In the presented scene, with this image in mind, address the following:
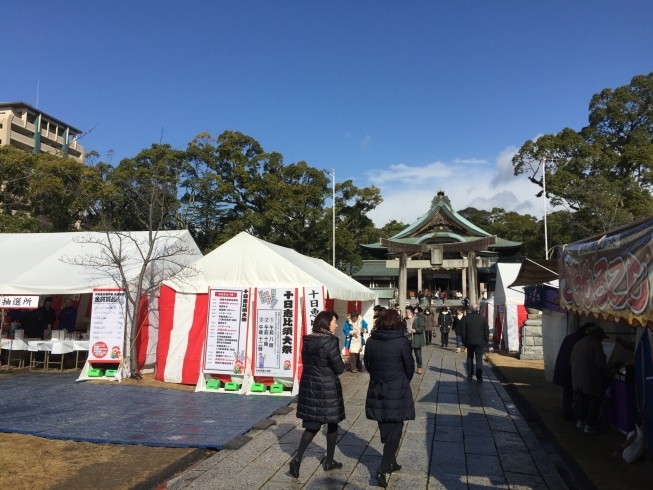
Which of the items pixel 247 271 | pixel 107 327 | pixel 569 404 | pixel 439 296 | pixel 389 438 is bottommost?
pixel 569 404

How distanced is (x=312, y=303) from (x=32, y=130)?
5097 cm

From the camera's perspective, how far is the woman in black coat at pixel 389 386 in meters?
4.14

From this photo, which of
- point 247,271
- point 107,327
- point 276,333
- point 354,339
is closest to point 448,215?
point 354,339

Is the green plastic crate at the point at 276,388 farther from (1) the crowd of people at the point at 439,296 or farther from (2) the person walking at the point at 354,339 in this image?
(1) the crowd of people at the point at 439,296

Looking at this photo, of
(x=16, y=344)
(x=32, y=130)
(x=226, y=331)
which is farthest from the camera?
(x=32, y=130)

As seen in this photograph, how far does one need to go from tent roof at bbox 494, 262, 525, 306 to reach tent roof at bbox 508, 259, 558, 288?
6748 mm

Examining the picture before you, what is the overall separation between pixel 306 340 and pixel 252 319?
4535 millimetres

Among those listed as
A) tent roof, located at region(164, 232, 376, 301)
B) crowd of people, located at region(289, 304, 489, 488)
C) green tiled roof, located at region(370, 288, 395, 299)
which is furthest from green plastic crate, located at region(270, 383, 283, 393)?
green tiled roof, located at region(370, 288, 395, 299)

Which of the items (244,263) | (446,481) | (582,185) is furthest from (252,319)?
(582,185)

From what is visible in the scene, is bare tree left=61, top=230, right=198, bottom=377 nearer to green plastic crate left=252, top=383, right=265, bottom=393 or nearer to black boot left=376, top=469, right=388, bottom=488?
green plastic crate left=252, top=383, right=265, bottom=393

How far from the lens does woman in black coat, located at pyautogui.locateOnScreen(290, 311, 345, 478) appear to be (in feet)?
13.9

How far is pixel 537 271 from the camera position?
28.3 ft

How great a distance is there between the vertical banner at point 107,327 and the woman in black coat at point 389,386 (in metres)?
6.68

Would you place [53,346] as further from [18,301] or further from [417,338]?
[417,338]
